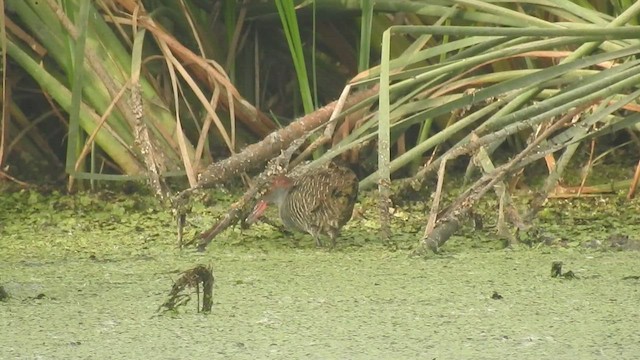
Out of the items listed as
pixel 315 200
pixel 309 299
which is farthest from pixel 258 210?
pixel 309 299

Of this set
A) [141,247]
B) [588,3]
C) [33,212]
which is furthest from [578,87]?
[33,212]

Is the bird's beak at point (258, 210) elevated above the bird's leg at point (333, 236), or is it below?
above

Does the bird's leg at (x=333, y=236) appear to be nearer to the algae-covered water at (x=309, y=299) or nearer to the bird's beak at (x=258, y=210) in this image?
the algae-covered water at (x=309, y=299)

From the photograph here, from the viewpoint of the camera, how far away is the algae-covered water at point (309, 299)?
220 cm

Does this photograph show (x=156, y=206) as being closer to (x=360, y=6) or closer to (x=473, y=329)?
(x=360, y=6)

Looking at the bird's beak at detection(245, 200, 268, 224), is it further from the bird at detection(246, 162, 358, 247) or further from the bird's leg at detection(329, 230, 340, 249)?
the bird's leg at detection(329, 230, 340, 249)

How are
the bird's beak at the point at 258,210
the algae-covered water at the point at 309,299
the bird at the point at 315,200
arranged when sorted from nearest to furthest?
1. the algae-covered water at the point at 309,299
2. the bird at the point at 315,200
3. the bird's beak at the point at 258,210

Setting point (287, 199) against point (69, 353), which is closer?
point (69, 353)

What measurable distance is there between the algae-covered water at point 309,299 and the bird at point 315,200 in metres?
0.05

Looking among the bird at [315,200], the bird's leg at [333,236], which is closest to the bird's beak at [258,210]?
the bird at [315,200]

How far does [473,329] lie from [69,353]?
2.03 ft

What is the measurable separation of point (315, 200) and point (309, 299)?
517 millimetres

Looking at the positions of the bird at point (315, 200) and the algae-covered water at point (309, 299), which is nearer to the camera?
the algae-covered water at point (309, 299)

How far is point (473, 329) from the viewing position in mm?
2281
